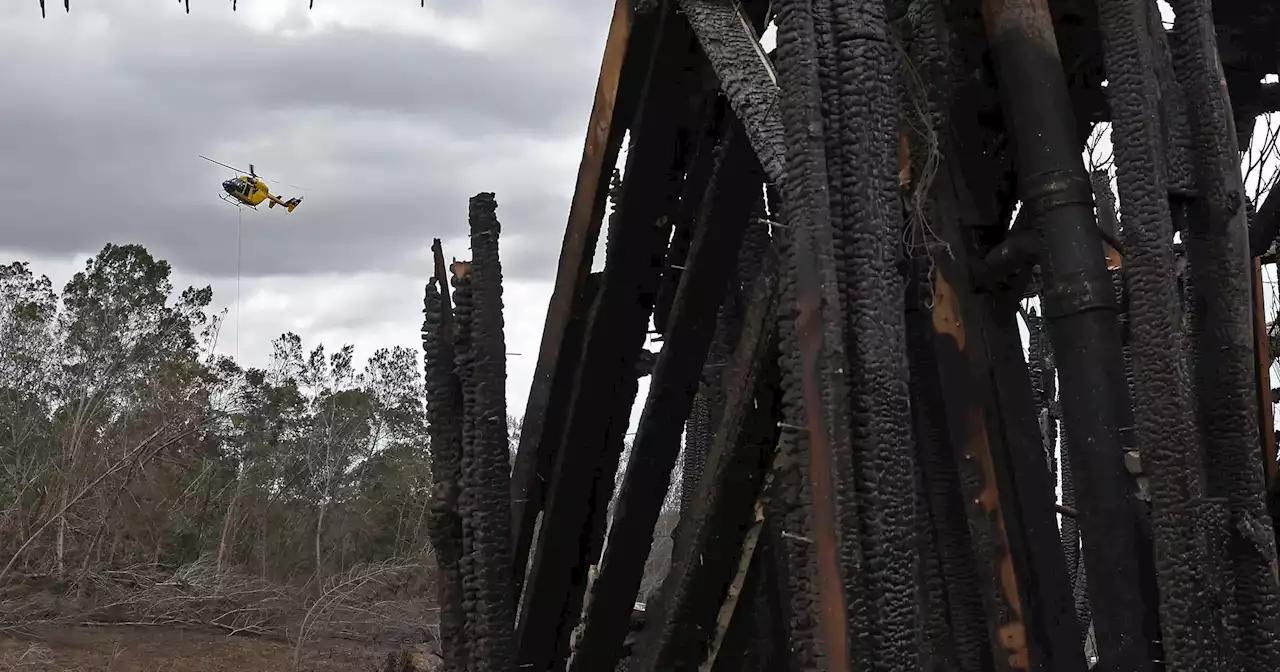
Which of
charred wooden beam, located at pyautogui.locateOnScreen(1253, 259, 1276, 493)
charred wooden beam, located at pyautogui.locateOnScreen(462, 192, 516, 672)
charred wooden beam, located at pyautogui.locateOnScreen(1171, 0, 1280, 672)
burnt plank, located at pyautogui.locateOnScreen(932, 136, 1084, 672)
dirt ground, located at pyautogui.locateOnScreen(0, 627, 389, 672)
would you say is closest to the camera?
charred wooden beam, located at pyautogui.locateOnScreen(1171, 0, 1280, 672)

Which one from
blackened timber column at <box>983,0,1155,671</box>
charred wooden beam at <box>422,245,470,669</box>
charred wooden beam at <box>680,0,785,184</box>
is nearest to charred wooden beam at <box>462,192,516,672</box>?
charred wooden beam at <box>422,245,470,669</box>

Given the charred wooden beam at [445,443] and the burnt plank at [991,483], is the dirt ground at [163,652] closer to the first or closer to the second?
the charred wooden beam at [445,443]

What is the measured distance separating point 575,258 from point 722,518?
35.3 inches

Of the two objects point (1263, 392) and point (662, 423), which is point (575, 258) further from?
point (1263, 392)

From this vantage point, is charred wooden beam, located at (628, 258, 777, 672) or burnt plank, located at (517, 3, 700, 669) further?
burnt plank, located at (517, 3, 700, 669)

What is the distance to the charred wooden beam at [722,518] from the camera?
3143 millimetres

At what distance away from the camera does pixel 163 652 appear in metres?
14.8

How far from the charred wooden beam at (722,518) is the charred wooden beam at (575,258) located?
0.50 metres

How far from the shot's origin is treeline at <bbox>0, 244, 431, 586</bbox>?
51.8 feet

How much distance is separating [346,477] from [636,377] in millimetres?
24399

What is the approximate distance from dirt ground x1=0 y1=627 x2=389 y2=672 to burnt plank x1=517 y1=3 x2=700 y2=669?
35.1 ft

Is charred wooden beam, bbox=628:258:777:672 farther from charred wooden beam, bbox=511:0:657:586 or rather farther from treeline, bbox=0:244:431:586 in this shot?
treeline, bbox=0:244:431:586

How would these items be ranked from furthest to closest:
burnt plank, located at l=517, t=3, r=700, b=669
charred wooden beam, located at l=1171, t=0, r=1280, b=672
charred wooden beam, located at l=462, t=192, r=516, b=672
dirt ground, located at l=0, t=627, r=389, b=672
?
dirt ground, located at l=0, t=627, r=389, b=672, burnt plank, located at l=517, t=3, r=700, b=669, charred wooden beam, located at l=462, t=192, r=516, b=672, charred wooden beam, located at l=1171, t=0, r=1280, b=672

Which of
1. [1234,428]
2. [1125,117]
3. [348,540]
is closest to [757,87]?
[1125,117]
